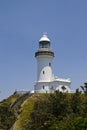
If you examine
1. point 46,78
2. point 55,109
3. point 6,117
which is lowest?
point 6,117

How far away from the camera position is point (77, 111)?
66.3 meters

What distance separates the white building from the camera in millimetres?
80812

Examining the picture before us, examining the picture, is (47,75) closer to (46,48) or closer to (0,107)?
(46,48)

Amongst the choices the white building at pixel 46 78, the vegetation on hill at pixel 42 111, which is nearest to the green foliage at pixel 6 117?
the vegetation on hill at pixel 42 111

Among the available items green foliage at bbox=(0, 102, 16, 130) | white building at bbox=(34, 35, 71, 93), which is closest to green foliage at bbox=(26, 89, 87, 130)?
green foliage at bbox=(0, 102, 16, 130)

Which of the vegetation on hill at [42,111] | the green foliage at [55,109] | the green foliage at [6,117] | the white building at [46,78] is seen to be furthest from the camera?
the white building at [46,78]

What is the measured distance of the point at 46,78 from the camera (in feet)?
268

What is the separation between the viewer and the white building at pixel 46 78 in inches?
3182

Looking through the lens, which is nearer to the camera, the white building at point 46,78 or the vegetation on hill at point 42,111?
the vegetation on hill at point 42,111

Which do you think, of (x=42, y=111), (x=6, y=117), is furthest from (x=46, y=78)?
(x=42, y=111)

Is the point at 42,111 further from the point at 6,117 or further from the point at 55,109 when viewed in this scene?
the point at 6,117

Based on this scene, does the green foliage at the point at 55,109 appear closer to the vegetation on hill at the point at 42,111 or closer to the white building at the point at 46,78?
the vegetation on hill at the point at 42,111

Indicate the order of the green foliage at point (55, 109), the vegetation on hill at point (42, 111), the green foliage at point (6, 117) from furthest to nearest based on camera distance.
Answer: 1. the green foliage at point (6, 117)
2. the vegetation on hill at point (42, 111)
3. the green foliage at point (55, 109)

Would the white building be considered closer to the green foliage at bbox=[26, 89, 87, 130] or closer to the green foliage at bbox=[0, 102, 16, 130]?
the green foliage at bbox=[26, 89, 87, 130]
